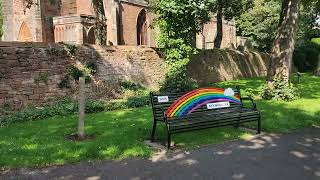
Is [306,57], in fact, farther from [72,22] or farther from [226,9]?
[72,22]

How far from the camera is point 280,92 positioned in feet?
50.4

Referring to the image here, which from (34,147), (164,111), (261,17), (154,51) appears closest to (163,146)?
(164,111)

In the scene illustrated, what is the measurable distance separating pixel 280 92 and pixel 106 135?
8.17m

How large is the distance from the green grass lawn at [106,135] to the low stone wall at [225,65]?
9.79 metres

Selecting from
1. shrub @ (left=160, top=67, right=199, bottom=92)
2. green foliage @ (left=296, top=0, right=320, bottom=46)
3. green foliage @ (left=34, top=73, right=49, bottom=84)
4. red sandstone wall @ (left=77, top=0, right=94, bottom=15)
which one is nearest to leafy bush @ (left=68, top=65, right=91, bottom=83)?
green foliage @ (left=34, top=73, right=49, bottom=84)

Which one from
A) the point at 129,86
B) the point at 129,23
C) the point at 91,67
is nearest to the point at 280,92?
the point at 129,86

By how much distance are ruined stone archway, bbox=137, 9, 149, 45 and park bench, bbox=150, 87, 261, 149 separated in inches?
1037

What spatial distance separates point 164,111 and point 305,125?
4.32 m

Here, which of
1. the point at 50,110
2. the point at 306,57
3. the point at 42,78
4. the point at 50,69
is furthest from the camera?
the point at 306,57

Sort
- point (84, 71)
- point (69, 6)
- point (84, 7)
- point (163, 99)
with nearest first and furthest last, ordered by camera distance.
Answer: point (163, 99)
point (84, 71)
point (84, 7)
point (69, 6)

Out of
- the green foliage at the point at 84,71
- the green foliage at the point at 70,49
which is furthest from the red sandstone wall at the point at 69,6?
the green foliage at the point at 70,49

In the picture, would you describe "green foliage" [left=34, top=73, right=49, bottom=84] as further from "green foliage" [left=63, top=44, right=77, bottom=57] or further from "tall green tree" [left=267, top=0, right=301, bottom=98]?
"tall green tree" [left=267, top=0, right=301, bottom=98]

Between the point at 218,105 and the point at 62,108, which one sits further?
the point at 62,108

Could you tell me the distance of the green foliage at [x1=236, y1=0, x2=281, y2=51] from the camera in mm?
43250
